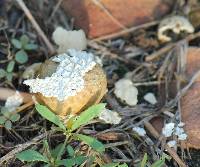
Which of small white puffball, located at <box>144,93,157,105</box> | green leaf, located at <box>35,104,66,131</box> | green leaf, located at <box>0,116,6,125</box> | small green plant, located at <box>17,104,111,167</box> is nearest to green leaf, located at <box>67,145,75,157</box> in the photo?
small green plant, located at <box>17,104,111,167</box>

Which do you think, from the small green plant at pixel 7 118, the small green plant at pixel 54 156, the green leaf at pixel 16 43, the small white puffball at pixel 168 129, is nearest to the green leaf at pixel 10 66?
the green leaf at pixel 16 43

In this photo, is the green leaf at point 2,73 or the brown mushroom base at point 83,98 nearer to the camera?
the brown mushroom base at point 83,98

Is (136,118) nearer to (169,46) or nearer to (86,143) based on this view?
(86,143)

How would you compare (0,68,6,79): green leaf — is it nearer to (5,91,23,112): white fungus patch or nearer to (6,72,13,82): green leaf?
(6,72,13,82): green leaf

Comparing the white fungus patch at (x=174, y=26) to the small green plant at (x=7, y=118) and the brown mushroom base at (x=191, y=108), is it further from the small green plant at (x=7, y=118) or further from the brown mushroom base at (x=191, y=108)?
the small green plant at (x=7, y=118)

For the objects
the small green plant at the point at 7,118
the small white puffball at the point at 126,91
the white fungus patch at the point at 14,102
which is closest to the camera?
the small green plant at the point at 7,118

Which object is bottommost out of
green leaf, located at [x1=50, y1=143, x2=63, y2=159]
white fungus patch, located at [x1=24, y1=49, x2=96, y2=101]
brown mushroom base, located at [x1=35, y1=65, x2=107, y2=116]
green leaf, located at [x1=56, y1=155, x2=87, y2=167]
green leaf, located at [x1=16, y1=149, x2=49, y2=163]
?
green leaf, located at [x1=56, y1=155, x2=87, y2=167]

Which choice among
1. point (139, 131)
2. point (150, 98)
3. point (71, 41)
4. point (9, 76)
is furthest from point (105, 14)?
point (139, 131)
